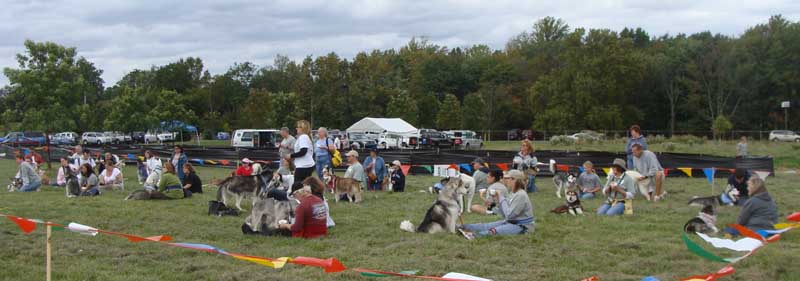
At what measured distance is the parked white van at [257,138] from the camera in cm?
4588

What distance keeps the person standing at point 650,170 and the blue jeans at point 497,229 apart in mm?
5699

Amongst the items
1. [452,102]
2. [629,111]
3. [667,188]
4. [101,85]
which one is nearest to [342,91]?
[452,102]

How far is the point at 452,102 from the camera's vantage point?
64875 mm

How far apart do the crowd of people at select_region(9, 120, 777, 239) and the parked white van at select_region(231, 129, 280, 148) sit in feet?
84.3

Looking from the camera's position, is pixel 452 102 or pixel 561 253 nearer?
pixel 561 253

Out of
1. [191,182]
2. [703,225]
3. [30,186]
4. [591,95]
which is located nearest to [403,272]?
[703,225]

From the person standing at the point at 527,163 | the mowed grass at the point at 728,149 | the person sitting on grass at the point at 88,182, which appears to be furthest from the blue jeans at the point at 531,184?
the mowed grass at the point at 728,149

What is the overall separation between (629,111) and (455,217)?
5713cm

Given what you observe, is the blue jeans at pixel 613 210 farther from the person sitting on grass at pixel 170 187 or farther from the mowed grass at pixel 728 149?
the mowed grass at pixel 728 149

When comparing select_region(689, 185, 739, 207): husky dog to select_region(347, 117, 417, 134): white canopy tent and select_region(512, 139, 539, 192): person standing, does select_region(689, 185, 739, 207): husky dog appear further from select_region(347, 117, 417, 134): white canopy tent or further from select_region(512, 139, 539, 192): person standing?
select_region(347, 117, 417, 134): white canopy tent

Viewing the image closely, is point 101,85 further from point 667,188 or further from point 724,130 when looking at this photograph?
point 667,188

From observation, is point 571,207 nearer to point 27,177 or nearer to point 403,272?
point 403,272

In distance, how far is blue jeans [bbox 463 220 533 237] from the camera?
8.68 m

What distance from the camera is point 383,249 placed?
26.0 ft
